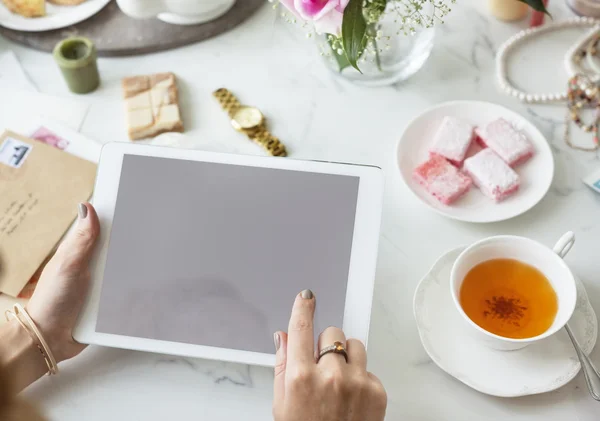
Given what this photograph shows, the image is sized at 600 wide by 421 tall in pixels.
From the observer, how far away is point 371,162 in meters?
1.12

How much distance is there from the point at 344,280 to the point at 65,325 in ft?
1.27

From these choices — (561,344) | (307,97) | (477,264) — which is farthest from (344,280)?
(307,97)

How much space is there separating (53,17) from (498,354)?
1.00 m

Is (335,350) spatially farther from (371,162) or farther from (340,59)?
(340,59)

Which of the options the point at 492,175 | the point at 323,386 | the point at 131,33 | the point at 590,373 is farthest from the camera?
the point at 131,33

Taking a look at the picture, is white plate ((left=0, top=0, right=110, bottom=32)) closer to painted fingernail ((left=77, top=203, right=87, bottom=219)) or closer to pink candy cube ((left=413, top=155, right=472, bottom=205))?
painted fingernail ((left=77, top=203, right=87, bottom=219))

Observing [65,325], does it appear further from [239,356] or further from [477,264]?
[477,264]

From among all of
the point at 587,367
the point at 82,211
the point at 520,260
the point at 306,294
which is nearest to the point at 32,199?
the point at 82,211

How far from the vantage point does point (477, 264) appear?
93 centimetres

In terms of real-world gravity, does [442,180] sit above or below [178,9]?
below

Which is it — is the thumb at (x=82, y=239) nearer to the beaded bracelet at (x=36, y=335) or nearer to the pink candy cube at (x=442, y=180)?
the beaded bracelet at (x=36, y=335)

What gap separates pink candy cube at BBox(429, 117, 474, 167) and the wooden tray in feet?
1.51

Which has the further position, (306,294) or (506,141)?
(506,141)

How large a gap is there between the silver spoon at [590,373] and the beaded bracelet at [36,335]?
0.71 metres
